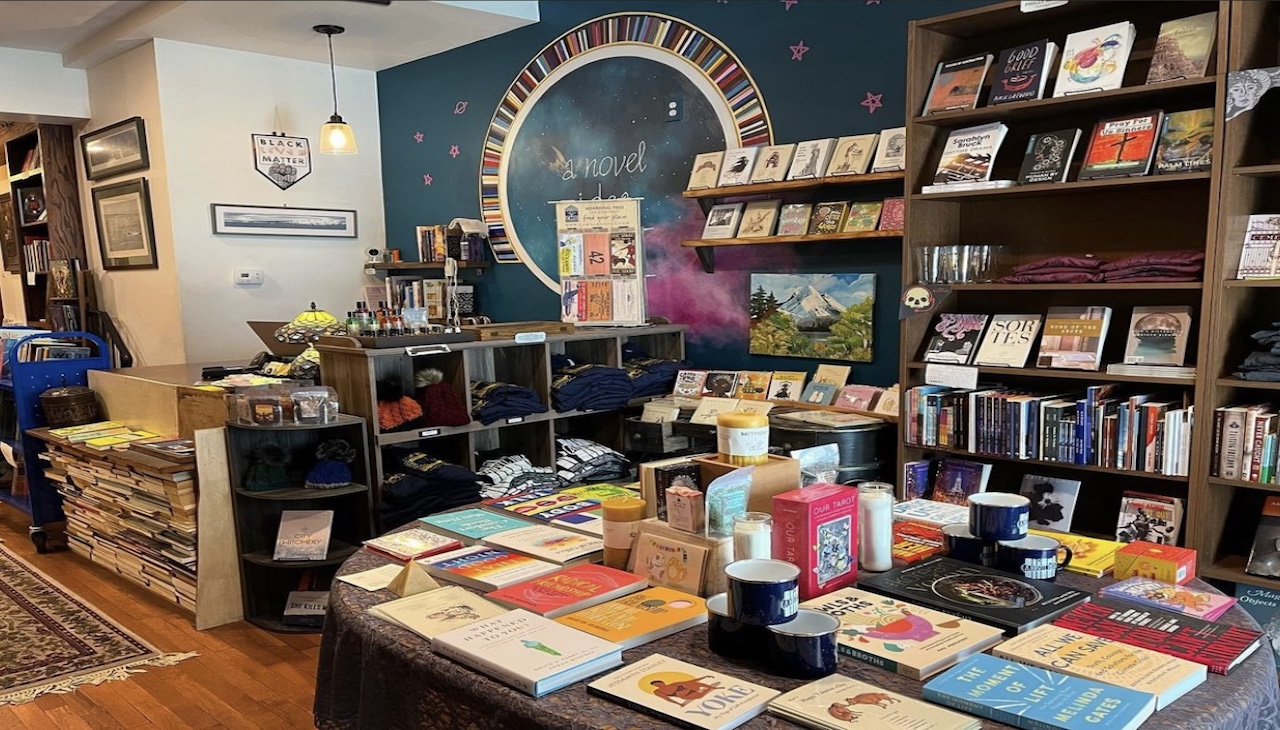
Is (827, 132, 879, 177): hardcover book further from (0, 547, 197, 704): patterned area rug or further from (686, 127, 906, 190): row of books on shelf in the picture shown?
(0, 547, 197, 704): patterned area rug

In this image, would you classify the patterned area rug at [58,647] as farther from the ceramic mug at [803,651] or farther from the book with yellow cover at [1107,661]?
the book with yellow cover at [1107,661]

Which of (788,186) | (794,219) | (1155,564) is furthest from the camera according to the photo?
(794,219)

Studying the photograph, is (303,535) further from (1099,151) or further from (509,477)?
(1099,151)

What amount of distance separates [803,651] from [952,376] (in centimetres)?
220

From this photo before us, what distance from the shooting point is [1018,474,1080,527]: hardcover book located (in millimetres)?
3164

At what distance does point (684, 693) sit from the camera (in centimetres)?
122

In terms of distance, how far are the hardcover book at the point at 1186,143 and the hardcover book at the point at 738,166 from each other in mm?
1626

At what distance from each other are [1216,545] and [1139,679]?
1985 mm

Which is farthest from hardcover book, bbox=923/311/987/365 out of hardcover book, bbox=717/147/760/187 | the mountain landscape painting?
hardcover book, bbox=717/147/760/187

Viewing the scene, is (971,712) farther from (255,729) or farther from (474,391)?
(474,391)

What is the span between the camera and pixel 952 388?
3395 mm

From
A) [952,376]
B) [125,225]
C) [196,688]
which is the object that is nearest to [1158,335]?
[952,376]

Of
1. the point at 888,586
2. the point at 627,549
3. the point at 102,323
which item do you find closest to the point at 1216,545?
the point at 888,586

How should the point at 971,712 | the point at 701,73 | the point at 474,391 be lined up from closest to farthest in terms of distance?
the point at 971,712 → the point at 474,391 → the point at 701,73
